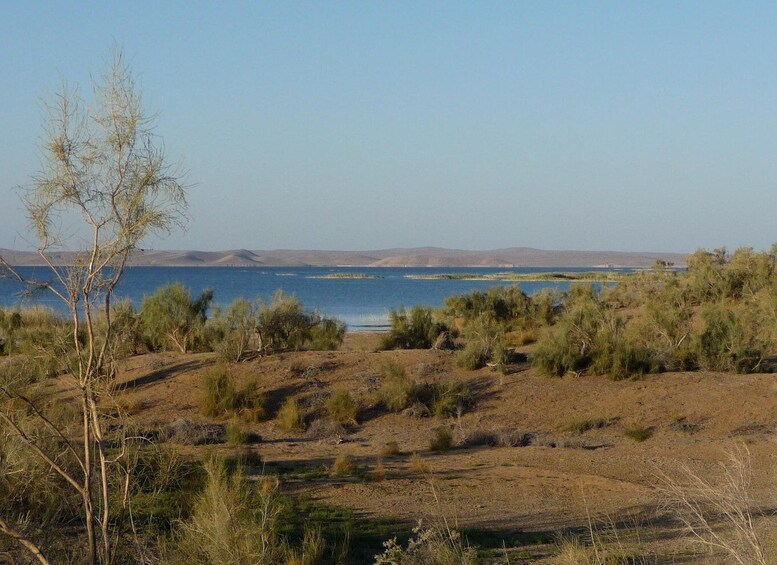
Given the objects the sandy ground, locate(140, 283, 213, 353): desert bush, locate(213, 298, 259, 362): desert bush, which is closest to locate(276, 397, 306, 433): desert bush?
the sandy ground

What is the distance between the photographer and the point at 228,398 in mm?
24438

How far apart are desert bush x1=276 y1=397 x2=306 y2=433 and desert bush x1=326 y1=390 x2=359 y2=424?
80 cm

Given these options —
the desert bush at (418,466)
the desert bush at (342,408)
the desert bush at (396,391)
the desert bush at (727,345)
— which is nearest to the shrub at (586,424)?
the desert bush at (396,391)

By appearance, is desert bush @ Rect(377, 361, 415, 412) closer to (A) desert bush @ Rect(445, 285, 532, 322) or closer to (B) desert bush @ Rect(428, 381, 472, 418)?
(B) desert bush @ Rect(428, 381, 472, 418)

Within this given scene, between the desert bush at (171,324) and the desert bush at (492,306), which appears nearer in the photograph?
the desert bush at (171,324)

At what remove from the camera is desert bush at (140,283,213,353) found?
32719 mm

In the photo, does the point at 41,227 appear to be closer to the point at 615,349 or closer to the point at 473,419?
the point at 473,419

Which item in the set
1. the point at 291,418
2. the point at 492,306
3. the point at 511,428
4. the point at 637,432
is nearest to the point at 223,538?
the point at 291,418

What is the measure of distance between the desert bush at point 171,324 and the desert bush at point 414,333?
681 cm

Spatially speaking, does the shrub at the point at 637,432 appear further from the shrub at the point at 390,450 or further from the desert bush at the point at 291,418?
the desert bush at the point at 291,418

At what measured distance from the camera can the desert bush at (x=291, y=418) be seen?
2331cm

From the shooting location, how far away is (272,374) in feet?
88.6

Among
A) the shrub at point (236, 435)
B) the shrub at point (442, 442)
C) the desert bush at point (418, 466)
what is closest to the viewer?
the desert bush at point (418, 466)

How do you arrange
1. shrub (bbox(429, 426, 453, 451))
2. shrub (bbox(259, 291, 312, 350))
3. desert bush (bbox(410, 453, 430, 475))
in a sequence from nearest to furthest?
desert bush (bbox(410, 453, 430, 475)) < shrub (bbox(429, 426, 453, 451)) < shrub (bbox(259, 291, 312, 350))
